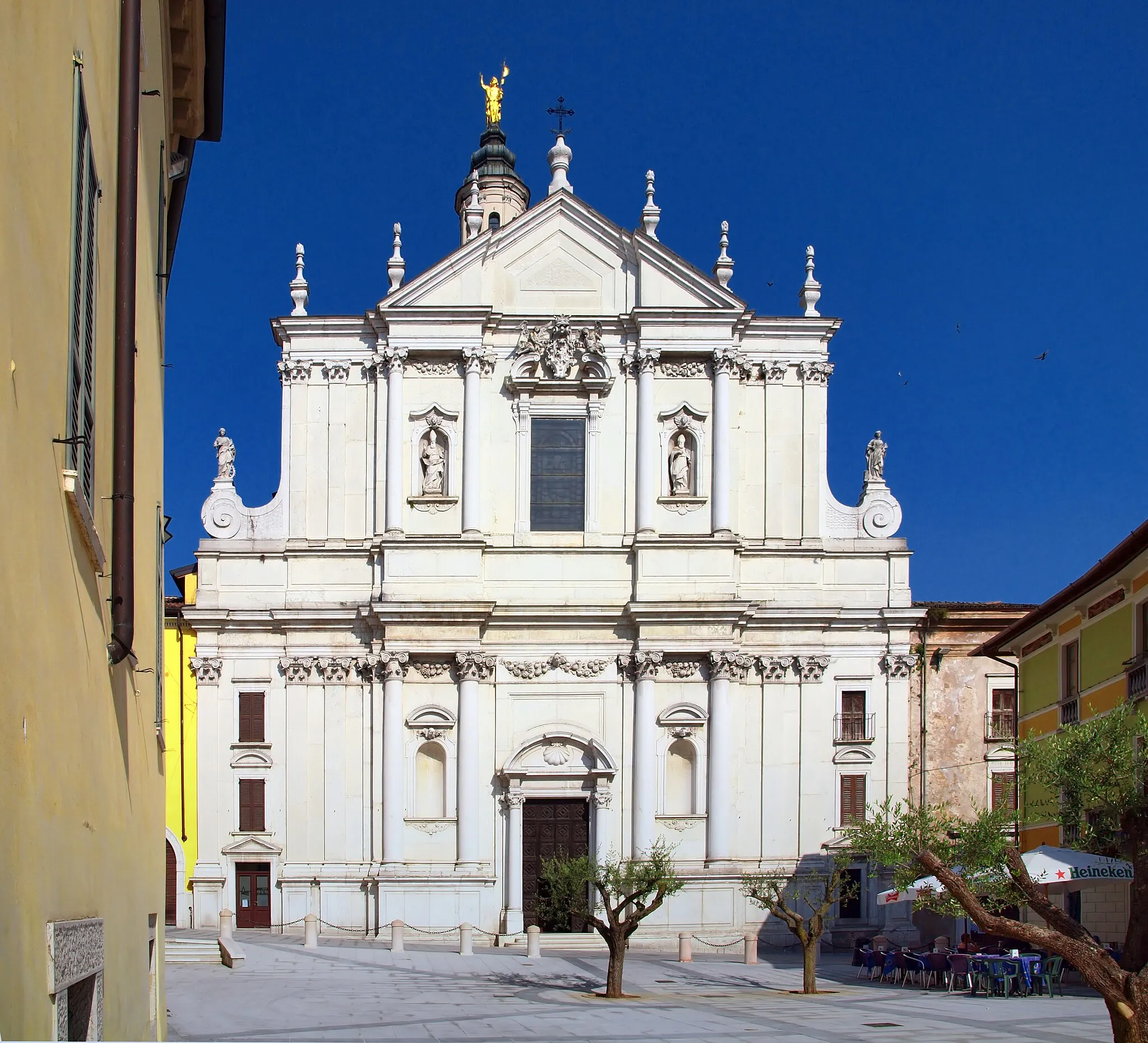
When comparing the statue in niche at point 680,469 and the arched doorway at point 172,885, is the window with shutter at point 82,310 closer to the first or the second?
the statue in niche at point 680,469

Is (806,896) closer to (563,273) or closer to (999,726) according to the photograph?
(999,726)

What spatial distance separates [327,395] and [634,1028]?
69.2 ft

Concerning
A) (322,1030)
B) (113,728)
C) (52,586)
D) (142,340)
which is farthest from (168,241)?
(322,1030)

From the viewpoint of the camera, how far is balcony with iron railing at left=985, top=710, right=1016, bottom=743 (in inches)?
1538

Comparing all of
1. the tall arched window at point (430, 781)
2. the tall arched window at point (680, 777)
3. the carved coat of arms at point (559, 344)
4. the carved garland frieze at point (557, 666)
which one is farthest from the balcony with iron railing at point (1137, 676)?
the tall arched window at point (430, 781)

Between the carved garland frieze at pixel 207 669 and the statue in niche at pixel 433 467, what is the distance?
→ 6606 millimetres

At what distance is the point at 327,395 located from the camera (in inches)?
1490

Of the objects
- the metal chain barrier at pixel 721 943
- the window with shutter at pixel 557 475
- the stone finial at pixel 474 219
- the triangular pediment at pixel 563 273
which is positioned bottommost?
the metal chain barrier at pixel 721 943

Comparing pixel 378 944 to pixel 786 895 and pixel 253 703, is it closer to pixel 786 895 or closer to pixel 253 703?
pixel 253 703

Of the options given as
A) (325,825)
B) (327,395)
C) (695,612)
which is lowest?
(325,825)

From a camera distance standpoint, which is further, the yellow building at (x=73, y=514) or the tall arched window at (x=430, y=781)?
the tall arched window at (x=430, y=781)

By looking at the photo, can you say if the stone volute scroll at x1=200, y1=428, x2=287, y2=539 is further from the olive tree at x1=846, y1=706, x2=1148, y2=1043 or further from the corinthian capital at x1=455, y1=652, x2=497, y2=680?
the olive tree at x1=846, y1=706, x2=1148, y2=1043

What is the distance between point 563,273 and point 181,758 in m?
15.6

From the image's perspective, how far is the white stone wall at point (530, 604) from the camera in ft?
118
